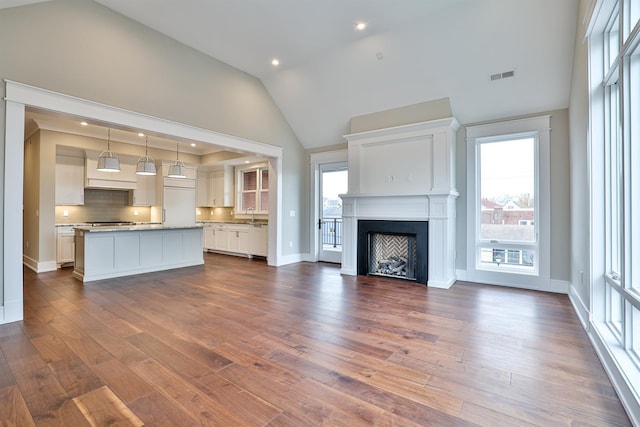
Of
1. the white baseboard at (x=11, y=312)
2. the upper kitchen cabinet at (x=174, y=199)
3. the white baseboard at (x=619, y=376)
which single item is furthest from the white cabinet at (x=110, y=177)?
the white baseboard at (x=619, y=376)

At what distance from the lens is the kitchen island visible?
5.01m

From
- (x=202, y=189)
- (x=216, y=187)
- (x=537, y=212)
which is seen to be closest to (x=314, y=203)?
(x=216, y=187)

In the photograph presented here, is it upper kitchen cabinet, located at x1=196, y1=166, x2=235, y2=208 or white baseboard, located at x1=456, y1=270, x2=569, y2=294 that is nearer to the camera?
white baseboard, located at x1=456, y1=270, x2=569, y2=294

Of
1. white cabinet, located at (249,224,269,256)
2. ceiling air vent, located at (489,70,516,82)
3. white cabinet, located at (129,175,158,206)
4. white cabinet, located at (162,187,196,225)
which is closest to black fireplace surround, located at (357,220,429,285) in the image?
ceiling air vent, located at (489,70,516,82)

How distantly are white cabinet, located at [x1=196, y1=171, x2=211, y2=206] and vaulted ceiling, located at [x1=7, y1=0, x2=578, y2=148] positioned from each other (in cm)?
445

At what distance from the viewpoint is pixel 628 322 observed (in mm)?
2135

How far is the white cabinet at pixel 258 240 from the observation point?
7236 mm

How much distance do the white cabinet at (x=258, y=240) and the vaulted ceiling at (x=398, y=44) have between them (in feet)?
11.5

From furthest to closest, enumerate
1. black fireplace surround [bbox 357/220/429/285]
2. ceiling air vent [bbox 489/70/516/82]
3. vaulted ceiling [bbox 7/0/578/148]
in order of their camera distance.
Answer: black fireplace surround [bbox 357/220/429/285], ceiling air vent [bbox 489/70/516/82], vaulted ceiling [bbox 7/0/578/148]

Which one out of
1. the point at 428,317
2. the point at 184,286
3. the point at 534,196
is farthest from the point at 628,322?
the point at 184,286

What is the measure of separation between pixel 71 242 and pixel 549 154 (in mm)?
8968

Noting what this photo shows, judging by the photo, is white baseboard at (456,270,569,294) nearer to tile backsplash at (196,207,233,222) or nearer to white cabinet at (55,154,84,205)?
tile backsplash at (196,207,233,222)

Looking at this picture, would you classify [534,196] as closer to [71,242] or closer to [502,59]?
[502,59]

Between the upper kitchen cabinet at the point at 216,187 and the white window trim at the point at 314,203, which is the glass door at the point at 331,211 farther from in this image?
the upper kitchen cabinet at the point at 216,187
